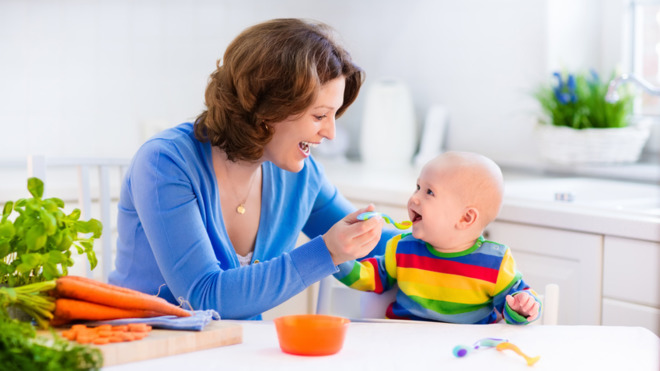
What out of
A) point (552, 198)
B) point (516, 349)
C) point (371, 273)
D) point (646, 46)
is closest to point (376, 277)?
point (371, 273)

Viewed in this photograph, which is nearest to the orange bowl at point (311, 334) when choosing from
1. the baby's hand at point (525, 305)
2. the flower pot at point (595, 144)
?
the baby's hand at point (525, 305)

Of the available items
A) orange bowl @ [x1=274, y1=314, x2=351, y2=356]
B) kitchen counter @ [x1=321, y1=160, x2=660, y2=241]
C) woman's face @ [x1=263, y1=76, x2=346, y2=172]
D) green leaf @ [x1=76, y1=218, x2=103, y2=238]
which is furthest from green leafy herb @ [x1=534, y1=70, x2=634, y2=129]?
green leaf @ [x1=76, y1=218, x2=103, y2=238]

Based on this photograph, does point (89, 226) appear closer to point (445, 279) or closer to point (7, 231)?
point (7, 231)

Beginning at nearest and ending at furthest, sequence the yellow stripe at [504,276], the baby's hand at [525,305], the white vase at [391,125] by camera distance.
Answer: the baby's hand at [525,305], the yellow stripe at [504,276], the white vase at [391,125]

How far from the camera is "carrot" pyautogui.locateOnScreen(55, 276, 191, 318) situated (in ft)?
3.73

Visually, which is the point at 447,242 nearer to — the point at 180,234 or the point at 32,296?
the point at 180,234

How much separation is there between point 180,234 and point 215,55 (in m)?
1.88

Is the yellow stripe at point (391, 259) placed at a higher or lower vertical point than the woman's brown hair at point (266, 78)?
lower

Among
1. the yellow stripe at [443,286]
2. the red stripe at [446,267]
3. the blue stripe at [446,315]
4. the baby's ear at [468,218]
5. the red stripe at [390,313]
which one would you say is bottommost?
the red stripe at [390,313]

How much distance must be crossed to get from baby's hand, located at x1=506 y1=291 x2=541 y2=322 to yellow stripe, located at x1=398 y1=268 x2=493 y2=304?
0.10 metres

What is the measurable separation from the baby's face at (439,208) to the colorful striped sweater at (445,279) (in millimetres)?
43

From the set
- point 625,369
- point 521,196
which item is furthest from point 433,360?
point 521,196

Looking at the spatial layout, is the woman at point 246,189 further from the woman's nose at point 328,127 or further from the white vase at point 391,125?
the white vase at point 391,125

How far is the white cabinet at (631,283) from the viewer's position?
1.99m
